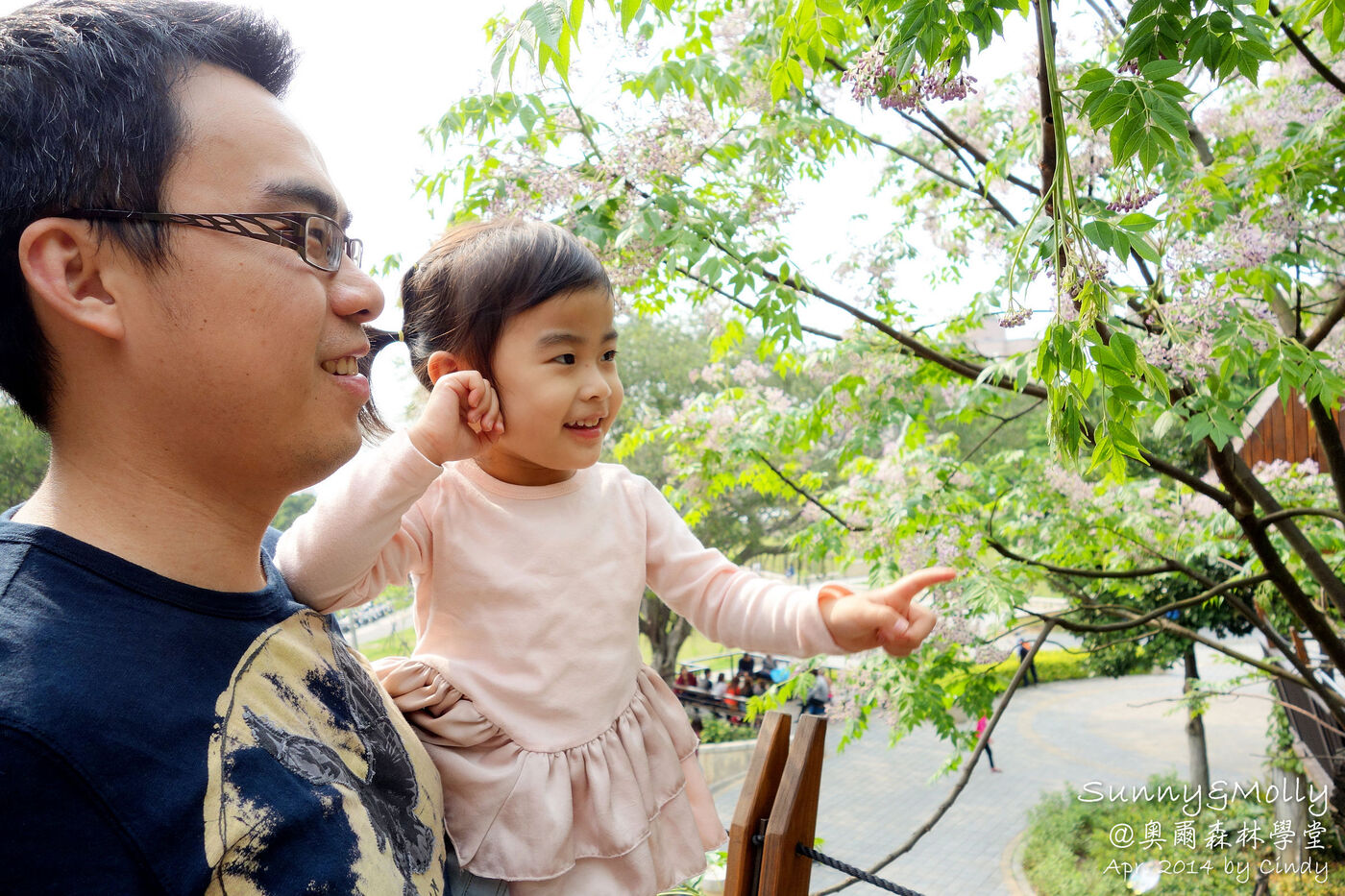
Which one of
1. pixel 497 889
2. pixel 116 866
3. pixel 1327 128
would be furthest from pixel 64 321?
pixel 1327 128

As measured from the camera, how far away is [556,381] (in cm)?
145

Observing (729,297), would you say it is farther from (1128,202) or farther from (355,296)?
(355,296)

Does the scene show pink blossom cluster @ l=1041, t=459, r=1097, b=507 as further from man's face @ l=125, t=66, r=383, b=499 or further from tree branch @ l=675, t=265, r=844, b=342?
man's face @ l=125, t=66, r=383, b=499

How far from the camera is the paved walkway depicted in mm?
12156

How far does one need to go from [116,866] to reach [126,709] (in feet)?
0.43

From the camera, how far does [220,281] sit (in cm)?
96

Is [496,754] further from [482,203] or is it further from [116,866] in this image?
[482,203]

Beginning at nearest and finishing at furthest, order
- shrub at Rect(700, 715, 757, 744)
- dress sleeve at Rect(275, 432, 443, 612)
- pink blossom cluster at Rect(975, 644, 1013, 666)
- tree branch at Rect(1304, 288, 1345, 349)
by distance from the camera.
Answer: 1. dress sleeve at Rect(275, 432, 443, 612)
2. tree branch at Rect(1304, 288, 1345, 349)
3. pink blossom cluster at Rect(975, 644, 1013, 666)
4. shrub at Rect(700, 715, 757, 744)

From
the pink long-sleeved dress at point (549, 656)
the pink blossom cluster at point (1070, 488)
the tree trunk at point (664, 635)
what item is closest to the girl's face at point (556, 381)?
the pink long-sleeved dress at point (549, 656)

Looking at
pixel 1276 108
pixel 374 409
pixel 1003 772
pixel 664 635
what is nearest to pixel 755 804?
pixel 374 409

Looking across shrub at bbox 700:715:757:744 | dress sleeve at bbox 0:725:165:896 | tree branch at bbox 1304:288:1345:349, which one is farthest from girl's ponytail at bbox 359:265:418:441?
shrub at bbox 700:715:757:744

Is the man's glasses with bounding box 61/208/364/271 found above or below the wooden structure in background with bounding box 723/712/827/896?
above

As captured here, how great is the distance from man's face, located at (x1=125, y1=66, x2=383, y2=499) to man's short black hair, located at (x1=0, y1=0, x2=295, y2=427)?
3 centimetres

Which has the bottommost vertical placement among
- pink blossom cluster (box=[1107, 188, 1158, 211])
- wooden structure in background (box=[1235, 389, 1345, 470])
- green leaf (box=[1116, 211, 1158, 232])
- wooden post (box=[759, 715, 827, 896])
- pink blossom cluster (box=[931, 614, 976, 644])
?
wooden post (box=[759, 715, 827, 896])
